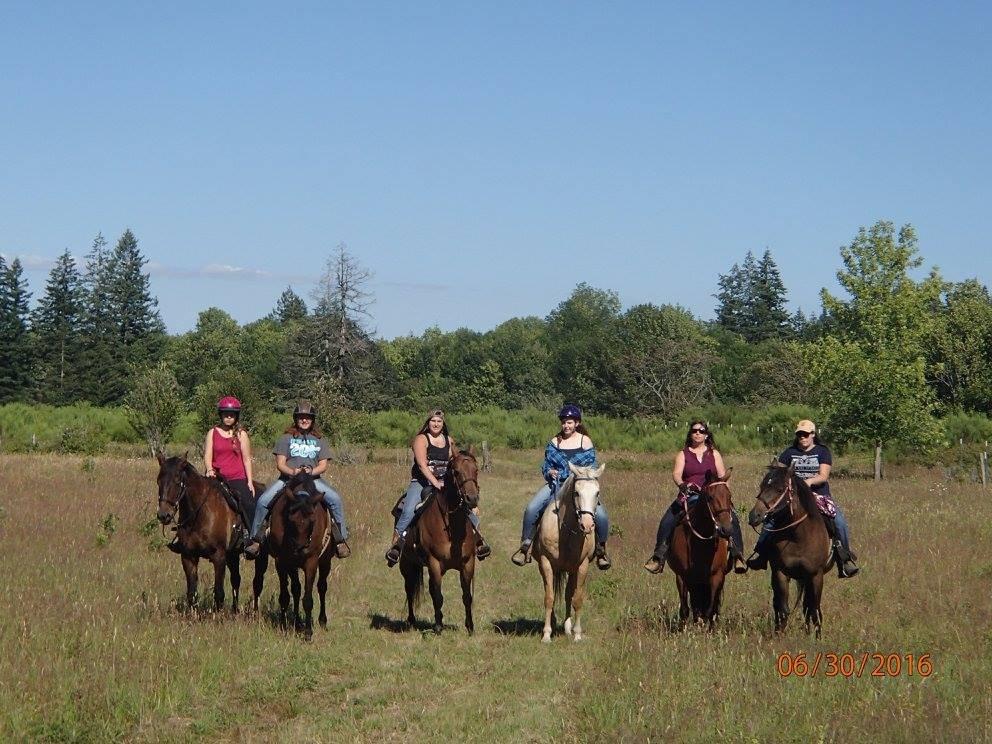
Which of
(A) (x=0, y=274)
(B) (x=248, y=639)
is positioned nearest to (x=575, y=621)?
(B) (x=248, y=639)

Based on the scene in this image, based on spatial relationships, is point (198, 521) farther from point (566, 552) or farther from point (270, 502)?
point (566, 552)

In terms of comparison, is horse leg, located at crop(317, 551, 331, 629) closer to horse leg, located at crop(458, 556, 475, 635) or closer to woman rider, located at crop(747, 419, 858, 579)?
horse leg, located at crop(458, 556, 475, 635)

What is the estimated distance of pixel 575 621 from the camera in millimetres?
11609

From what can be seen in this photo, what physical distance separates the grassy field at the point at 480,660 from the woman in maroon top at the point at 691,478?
827 mm

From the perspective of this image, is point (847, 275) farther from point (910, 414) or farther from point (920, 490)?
point (920, 490)

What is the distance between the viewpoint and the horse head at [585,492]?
10.8m

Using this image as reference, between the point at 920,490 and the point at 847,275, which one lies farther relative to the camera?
the point at 847,275

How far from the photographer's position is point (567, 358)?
9531cm

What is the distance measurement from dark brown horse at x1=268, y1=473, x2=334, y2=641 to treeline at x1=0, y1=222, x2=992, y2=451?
29705mm

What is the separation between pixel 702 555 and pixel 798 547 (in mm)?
1013

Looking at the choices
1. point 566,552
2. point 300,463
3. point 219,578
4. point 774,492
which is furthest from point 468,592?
point 774,492

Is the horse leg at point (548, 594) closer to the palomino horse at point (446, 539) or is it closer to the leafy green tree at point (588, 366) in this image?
the palomino horse at point (446, 539)

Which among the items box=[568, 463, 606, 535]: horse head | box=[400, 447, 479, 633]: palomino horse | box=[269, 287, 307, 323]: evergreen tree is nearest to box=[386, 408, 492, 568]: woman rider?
box=[400, 447, 479, 633]: palomino horse

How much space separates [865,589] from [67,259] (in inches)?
3849
